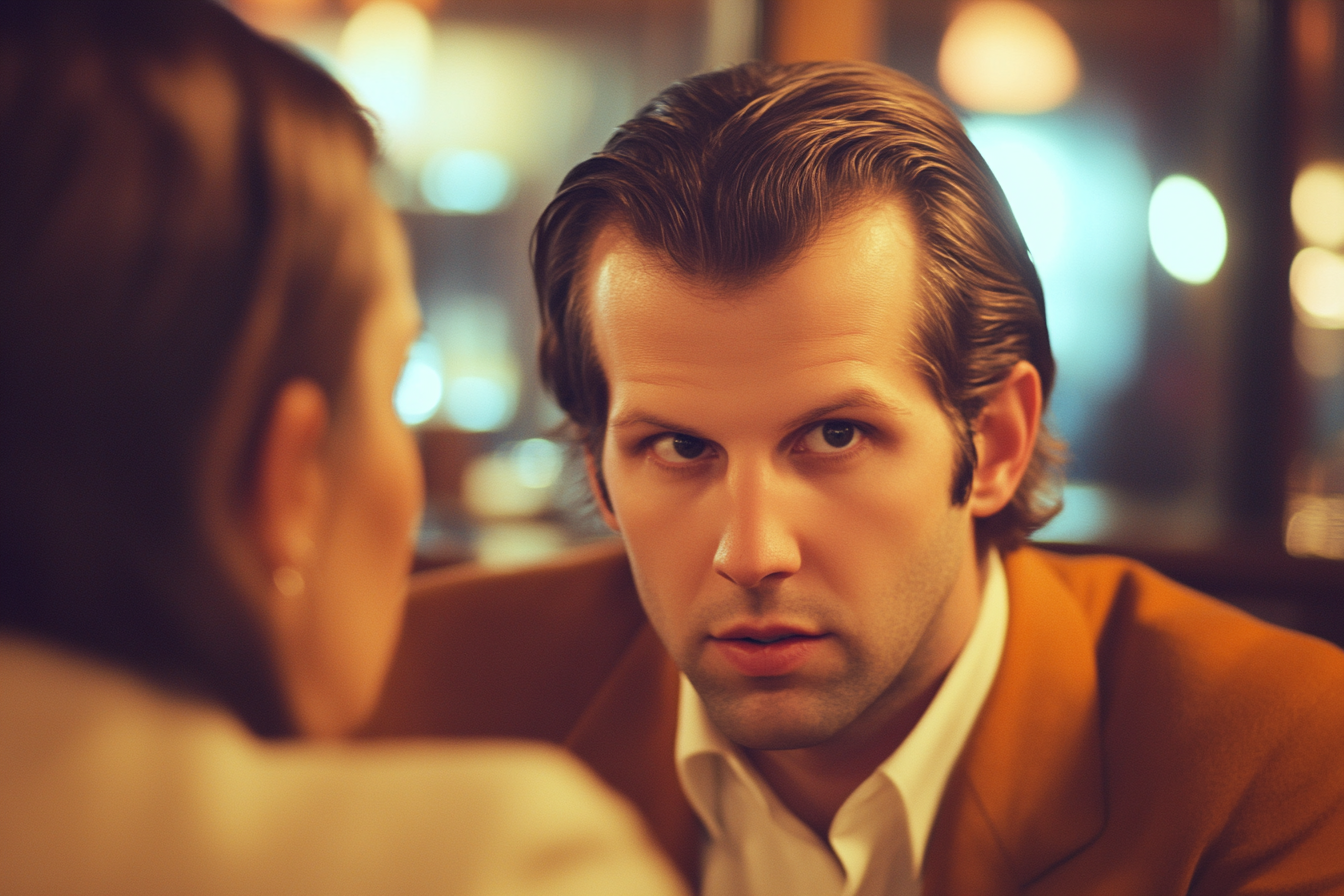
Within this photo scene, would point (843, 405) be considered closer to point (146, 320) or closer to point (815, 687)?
point (815, 687)

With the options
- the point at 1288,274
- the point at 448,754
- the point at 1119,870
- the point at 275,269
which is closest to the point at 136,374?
the point at 275,269

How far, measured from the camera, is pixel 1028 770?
47.3 inches

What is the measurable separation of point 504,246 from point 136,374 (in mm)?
4174

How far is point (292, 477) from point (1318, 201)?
12.1ft

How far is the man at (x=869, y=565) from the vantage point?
3.63 ft

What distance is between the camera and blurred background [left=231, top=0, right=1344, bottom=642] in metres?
3.47

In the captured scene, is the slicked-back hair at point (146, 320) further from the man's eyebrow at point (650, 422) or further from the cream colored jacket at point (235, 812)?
the man's eyebrow at point (650, 422)

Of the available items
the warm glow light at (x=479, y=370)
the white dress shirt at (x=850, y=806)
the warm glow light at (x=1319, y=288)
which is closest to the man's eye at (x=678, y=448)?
the white dress shirt at (x=850, y=806)

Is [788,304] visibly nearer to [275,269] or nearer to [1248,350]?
[275,269]

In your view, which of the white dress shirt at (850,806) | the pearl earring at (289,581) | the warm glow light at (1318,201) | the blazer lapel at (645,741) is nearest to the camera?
the pearl earring at (289,581)

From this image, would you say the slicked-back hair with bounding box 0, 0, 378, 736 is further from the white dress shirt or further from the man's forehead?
the white dress shirt

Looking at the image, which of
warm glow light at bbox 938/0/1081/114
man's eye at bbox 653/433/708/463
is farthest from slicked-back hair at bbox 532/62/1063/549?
warm glow light at bbox 938/0/1081/114

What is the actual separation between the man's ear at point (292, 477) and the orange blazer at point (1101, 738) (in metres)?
0.79

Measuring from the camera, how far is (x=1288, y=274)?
11.3ft
